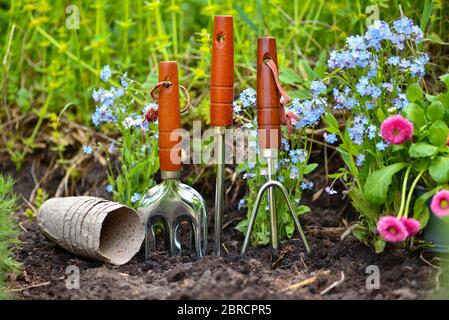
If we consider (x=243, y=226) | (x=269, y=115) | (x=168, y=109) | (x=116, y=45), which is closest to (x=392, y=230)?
(x=269, y=115)

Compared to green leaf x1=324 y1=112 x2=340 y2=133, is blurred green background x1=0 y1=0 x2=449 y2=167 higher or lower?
higher

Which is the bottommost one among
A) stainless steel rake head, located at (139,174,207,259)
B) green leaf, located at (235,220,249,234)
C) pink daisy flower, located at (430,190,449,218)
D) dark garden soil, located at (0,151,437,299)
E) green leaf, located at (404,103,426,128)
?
dark garden soil, located at (0,151,437,299)

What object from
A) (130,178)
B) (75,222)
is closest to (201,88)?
(130,178)

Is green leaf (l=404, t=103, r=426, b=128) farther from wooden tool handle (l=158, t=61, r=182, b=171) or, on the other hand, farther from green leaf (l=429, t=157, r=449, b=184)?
wooden tool handle (l=158, t=61, r=182, b=171)

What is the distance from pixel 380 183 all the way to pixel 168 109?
0.63m

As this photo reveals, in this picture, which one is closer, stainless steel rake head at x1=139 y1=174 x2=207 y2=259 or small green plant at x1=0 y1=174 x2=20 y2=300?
small green plant at x1=0 y1=174 x2=20 y2=300

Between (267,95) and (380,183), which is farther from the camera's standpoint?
(267,95)

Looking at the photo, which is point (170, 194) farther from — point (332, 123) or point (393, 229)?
point (393, 229)

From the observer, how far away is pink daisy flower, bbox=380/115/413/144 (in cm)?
198

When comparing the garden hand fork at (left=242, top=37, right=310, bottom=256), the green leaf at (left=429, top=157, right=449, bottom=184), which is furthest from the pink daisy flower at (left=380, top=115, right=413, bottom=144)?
the garden hand fork at (left=242, top=37, right=310, bottom=256)

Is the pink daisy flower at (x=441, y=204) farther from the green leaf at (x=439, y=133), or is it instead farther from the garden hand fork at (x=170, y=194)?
the garden hand fork at (x=170, y=194)

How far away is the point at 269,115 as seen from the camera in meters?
2.19

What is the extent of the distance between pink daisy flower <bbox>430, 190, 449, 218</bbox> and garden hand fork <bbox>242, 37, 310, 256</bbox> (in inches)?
16.1

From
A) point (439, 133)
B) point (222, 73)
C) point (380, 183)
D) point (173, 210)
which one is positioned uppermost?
point (222, 73)
